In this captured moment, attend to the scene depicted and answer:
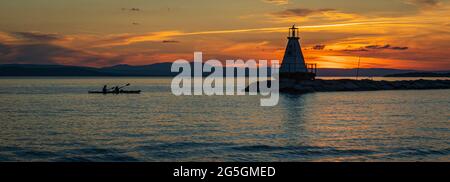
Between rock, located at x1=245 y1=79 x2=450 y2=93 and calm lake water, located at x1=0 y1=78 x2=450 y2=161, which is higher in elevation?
rock, located at x1=245 y1=79 x2=450 y2=93

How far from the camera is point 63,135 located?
27422mm

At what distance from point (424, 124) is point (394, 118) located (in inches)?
223

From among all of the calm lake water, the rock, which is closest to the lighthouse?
the rock

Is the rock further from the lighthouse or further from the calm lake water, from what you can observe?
the calm lake water

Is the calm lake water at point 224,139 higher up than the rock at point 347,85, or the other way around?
the rock at point 347,85

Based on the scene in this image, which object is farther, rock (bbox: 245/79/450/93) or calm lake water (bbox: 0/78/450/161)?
rock (bbox: 245/79/450/93)

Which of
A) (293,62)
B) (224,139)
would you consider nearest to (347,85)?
(293,62)

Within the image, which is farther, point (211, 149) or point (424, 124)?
point (424, 124)

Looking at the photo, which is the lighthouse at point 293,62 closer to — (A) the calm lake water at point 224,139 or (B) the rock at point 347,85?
(B) the rock at point 347,85

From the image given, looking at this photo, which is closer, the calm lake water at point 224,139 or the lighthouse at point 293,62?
the calm lake water at point 224,139

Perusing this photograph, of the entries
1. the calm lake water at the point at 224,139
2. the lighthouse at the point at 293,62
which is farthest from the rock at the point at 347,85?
the calm lake water at the point at 224,139

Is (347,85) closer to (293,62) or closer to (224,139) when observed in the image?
(293,62)
